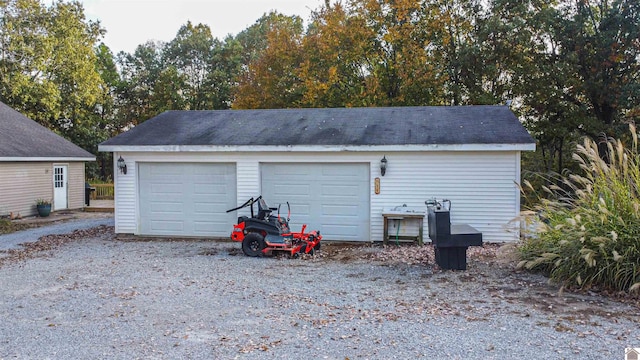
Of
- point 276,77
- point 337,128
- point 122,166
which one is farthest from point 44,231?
point 276,77

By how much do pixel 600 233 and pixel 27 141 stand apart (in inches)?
696

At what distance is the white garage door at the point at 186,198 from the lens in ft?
37.7

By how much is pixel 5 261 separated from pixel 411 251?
7418 mm

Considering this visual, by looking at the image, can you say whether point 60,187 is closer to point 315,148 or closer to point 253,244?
point 315,148

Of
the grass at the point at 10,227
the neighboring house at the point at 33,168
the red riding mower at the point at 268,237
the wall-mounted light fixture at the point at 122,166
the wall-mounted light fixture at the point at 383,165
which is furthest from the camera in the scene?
the neighboring house at the point at 33,168

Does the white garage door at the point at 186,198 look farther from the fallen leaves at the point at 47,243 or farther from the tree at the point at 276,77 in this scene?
the tree at the point at 276,77

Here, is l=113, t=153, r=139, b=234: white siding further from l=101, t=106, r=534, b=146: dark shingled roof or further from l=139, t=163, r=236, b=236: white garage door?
l=101, t=106, r=534, b=146: dark shingled roof

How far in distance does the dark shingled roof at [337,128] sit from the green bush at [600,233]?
3.29 m

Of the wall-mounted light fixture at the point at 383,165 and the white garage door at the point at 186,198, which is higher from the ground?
the wall-mounted light fixture at the point at 383,165

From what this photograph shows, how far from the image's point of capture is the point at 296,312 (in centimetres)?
570

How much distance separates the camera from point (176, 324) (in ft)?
17.4

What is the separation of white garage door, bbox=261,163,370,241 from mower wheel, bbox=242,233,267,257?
2060 millimetres

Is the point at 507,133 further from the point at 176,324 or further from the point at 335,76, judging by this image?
the point at 335,76

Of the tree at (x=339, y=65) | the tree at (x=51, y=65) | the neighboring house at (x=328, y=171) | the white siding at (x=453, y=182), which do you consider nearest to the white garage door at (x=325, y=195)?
the neighboring house at (x=328, y=171)
